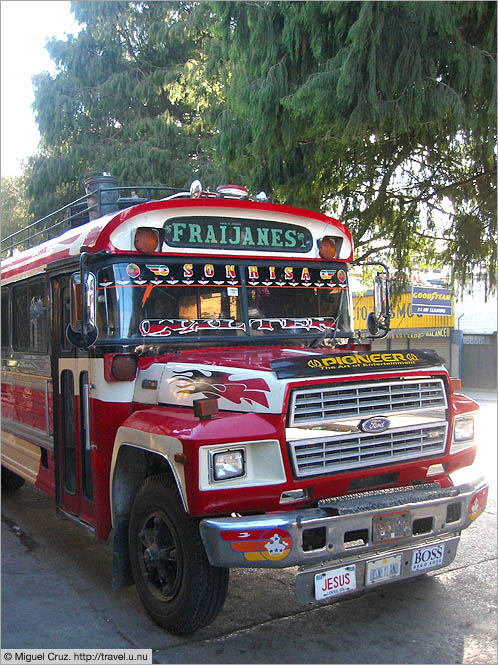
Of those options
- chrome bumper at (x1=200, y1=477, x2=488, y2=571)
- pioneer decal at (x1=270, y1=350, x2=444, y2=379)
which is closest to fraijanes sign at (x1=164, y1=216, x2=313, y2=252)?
pioneer decal at (x1=270, y1=350, x2=444, y2=379)

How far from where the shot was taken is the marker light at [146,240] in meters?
5.05

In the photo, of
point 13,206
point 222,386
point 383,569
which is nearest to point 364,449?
point 383,569

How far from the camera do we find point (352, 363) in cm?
437

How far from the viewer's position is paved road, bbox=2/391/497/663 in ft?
13.6

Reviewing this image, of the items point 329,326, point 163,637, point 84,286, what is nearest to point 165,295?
point 84,286

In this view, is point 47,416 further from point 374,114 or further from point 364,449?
point 374,114

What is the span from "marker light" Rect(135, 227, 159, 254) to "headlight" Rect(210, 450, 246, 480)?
6.03ft

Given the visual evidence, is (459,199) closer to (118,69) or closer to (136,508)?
(136,508)

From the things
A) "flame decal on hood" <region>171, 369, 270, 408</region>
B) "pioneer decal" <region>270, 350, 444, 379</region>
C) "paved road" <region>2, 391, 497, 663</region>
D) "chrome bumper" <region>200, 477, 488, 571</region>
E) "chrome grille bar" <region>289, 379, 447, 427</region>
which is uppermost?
"pioneer decal" <region>270, 350, 444, 379</region>

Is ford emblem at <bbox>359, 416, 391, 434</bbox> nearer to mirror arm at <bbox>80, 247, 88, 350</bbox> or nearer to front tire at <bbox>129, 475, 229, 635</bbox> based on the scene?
front tire at <bbox>129, 475, 229, 635</bbox>

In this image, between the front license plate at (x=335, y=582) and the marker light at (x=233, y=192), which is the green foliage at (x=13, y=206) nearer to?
the marker light at (x=233, y=192)

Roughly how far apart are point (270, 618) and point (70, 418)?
7.68 feet

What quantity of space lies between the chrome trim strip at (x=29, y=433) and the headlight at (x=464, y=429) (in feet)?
11.4

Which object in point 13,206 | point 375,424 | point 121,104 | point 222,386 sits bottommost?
point 375,424
